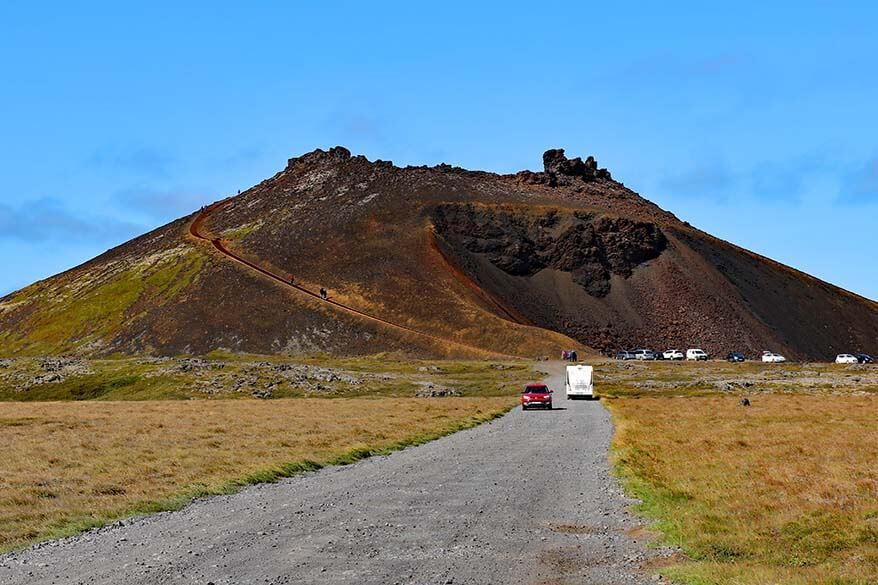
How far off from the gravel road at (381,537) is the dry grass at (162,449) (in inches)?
63.4

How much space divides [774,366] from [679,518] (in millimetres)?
101875

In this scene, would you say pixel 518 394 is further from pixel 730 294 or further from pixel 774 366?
pixel 730 294

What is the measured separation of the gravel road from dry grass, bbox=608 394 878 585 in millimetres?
1170

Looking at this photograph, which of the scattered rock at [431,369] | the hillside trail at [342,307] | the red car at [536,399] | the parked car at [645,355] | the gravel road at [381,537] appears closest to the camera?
the gravel road at [381,537]

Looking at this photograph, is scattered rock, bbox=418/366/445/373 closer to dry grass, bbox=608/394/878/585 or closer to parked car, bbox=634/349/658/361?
parked car, bbox=634/349/658/361

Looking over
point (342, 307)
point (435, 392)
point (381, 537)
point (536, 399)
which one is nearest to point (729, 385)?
point (435, 392)

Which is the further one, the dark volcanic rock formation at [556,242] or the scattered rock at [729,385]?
the dark volcanic rock formation at [556,242]

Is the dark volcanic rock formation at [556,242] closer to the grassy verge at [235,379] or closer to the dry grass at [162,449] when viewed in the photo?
the grassy verge at [235,379]

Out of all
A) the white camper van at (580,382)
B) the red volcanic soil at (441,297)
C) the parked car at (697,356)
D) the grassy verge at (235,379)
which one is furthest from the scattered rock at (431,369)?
the parked car at (697,356)

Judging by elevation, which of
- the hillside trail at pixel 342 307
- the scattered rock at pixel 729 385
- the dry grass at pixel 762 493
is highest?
the hillside trail at pixel 342 307

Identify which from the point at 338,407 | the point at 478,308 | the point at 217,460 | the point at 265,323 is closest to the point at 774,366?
the point at 478,308

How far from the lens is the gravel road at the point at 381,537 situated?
15211 mm

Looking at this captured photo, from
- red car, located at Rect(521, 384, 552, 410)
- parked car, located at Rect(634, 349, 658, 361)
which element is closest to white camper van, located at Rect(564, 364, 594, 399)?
red car, located at Rect(521, 384, 552, 410)

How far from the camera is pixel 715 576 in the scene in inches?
551
